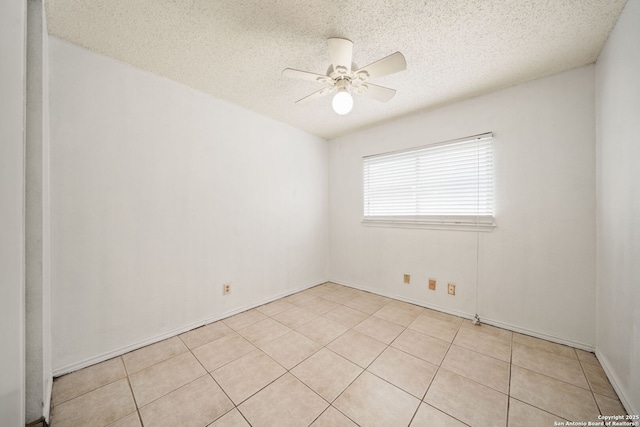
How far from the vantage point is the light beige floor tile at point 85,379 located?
1.50 m

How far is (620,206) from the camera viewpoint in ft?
5.03

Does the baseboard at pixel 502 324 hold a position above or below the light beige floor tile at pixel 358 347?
above

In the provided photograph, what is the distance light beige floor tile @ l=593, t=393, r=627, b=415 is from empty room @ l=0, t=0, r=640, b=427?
1 cm

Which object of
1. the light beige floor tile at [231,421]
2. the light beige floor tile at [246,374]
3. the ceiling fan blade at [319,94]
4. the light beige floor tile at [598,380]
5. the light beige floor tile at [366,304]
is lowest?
the light beige floor tile at [231,421]

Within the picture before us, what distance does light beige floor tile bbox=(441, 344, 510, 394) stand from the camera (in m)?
1.61

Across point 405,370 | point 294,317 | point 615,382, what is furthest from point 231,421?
point 615,382

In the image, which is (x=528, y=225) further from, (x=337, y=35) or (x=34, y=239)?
(x=34, y=239)

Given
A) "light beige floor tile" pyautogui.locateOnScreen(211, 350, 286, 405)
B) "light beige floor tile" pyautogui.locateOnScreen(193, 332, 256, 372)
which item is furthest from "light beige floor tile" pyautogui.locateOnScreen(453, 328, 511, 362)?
"light beige floor tile" pyautogui.locateOnScreen(193, 332, 256, 372)

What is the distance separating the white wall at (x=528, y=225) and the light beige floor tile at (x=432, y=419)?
150cm

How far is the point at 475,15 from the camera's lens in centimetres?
149
